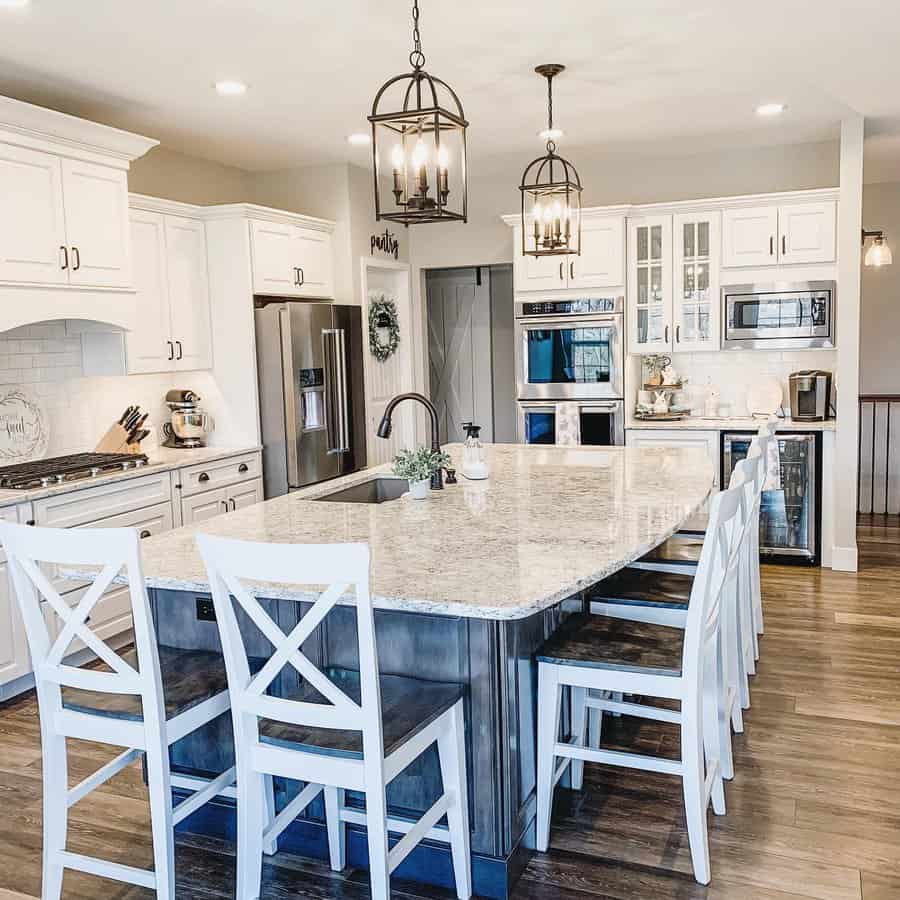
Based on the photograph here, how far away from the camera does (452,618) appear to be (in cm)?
238

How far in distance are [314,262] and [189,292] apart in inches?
40.0

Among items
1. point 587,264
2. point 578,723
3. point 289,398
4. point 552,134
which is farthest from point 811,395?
point 578,723

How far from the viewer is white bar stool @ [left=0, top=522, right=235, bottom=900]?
2133mm

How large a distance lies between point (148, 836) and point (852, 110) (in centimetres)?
508

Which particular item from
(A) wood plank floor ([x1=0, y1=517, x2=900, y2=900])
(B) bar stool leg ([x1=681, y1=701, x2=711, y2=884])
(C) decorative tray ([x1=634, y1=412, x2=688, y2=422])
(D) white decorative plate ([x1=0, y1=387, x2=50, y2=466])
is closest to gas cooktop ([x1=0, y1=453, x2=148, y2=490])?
(D) white decorative plate ([x1=0, y1=387, x2=50, y2=466])

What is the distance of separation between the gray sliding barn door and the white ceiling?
2472 millimetres

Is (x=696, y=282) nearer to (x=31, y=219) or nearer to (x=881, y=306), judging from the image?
(x=881, y=306)

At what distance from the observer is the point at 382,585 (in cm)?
225

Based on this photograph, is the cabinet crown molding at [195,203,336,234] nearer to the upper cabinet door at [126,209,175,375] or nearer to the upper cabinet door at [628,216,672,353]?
the upper cabinet door at [126,209,175,375]

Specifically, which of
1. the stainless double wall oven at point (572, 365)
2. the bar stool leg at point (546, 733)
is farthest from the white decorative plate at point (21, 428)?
the bar stool leg at point (546, 733)

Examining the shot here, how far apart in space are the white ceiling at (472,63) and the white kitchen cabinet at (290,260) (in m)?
0.57

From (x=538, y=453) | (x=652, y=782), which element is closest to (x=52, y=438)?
(x=538, y=453)

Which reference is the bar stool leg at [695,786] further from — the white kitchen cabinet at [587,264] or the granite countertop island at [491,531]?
the white kitchen cabinet at [587,264]

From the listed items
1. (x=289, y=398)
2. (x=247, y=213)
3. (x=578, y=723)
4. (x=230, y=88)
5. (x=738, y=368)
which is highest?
(x=230, y=88)
